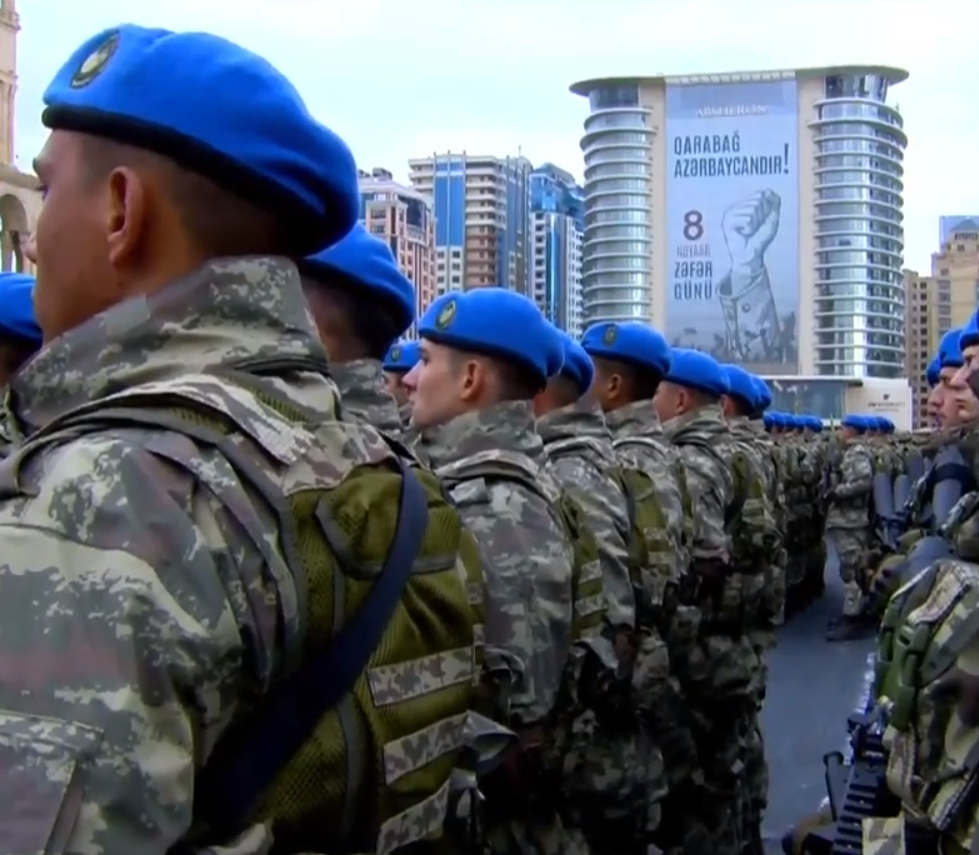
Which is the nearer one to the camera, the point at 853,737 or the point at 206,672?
the point at 206,672

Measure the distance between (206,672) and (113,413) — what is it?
0.24m

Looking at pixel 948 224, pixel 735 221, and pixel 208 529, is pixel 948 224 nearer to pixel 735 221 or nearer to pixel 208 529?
pixel 735 221

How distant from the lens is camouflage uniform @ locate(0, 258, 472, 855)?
1050 millimetres

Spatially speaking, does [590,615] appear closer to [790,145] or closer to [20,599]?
[20,599]

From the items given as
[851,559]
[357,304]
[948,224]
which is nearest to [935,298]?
[948,224]

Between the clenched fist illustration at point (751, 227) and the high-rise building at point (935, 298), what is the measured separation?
716cm

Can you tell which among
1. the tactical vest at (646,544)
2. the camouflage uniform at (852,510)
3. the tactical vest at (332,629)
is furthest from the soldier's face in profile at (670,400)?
the camouflage uniform at (852,510)

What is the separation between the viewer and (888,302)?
51.4 metres

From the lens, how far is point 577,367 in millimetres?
4508

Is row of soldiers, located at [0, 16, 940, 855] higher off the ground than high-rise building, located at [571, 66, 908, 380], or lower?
lower

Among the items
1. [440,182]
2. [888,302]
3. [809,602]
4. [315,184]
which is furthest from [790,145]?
[315,184]

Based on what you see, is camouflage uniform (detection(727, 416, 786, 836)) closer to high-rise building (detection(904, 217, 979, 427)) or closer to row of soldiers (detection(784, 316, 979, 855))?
row of soldiers (detection(784, 316, 979, 855))

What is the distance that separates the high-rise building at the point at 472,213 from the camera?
23047 millimetres

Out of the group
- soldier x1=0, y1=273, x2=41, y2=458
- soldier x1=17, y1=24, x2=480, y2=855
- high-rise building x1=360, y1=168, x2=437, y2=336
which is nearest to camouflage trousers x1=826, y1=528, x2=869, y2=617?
high-rise building x1=360, y1=168, x2=437, y2=336
